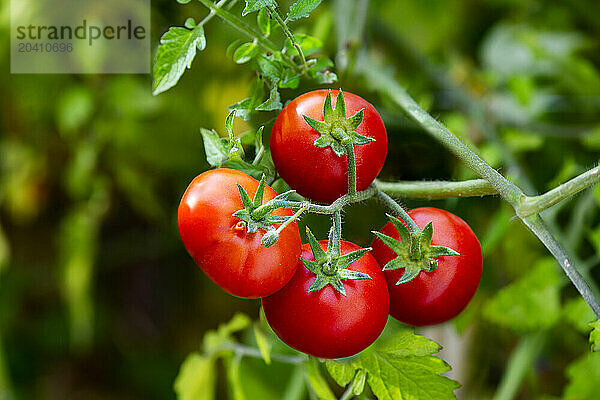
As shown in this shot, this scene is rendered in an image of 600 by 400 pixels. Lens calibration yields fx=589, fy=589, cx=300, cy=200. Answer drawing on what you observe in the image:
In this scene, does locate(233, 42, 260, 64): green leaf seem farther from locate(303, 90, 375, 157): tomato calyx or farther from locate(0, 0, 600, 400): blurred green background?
locate(0, 0, 600, 400): blurred green background

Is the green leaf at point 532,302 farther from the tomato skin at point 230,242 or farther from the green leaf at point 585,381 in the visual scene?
the tomato skin at point 230,242

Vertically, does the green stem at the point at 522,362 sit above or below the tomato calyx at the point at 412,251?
below

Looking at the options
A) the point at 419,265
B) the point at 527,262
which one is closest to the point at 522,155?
the point at 527,262

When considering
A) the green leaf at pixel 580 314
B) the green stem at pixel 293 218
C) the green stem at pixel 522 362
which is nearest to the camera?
the green stem at pixel 293 218

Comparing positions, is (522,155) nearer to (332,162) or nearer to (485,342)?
(485,342)

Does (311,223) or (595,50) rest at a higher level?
(595,50)

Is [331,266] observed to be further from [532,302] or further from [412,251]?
[532,302]

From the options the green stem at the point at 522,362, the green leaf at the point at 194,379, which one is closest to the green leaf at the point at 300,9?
the green leaf at the point at 194,379
